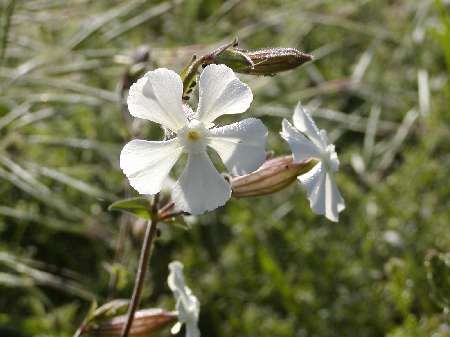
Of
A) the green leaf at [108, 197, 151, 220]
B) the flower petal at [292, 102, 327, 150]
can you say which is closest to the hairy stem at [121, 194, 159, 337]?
the green leaf at [108, 197, 151, 220]

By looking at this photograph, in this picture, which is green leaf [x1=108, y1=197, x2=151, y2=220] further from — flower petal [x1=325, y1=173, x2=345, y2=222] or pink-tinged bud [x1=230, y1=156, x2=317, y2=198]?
flower petal [x1=325, y1=173, x2=345, y2=222]

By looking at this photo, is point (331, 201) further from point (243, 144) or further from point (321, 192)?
point (243, 144)

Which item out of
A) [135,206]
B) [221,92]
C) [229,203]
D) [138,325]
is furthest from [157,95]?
[229,203]

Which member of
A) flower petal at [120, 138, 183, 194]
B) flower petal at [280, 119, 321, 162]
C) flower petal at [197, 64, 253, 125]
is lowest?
flower petal at [280, 119, 321, 162]

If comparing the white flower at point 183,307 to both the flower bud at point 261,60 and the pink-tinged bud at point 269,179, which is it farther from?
the flower bud at point 261,60

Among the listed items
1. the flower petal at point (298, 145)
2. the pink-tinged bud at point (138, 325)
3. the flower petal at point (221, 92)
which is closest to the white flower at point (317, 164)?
the flower petal at point (298, 145)

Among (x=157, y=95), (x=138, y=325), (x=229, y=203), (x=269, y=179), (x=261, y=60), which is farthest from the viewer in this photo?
(x=229, y=203)

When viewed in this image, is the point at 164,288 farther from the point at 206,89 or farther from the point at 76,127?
the point at 206,89
